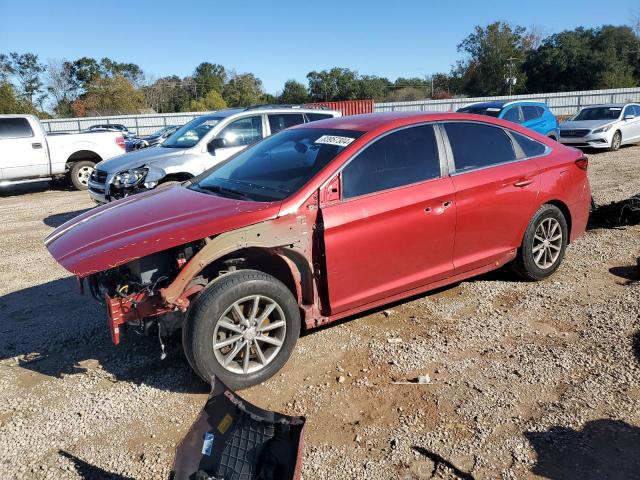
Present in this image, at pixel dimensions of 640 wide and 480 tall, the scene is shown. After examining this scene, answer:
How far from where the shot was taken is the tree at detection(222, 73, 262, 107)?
72438 millimetres

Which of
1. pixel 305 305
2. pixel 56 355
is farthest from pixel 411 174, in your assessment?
pixel 56 355

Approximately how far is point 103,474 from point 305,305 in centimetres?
164

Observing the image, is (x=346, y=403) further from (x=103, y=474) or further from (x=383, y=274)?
(x=103, y=474)

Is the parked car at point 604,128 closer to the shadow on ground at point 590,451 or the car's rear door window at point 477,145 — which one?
the car's rear door window at point 477,145

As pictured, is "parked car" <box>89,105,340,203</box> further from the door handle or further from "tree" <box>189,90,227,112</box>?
"tree" <box>189,90,227,112</box>

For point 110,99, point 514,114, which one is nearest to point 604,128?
point 514,114

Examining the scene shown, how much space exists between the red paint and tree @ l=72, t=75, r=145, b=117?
52.5 metres

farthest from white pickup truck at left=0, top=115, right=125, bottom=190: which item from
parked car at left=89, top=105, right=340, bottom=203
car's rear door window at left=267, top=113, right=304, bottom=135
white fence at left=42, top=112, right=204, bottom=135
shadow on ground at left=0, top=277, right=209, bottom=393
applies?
white fence at left=42, top=112, right=204, bottom=135

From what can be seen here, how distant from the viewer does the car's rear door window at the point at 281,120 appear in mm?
8773

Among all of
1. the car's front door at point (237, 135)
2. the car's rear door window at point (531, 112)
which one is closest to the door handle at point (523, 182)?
the car's front door at point (237, 135)

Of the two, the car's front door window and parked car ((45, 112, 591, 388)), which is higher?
the car's front door window

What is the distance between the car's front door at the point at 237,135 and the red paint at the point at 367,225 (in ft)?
12.5

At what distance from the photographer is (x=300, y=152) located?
4.24m

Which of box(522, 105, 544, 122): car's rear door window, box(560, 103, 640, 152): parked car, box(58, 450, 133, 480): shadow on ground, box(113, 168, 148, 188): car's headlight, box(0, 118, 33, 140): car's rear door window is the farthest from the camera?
box(560, 103, 640, 152): parked car
